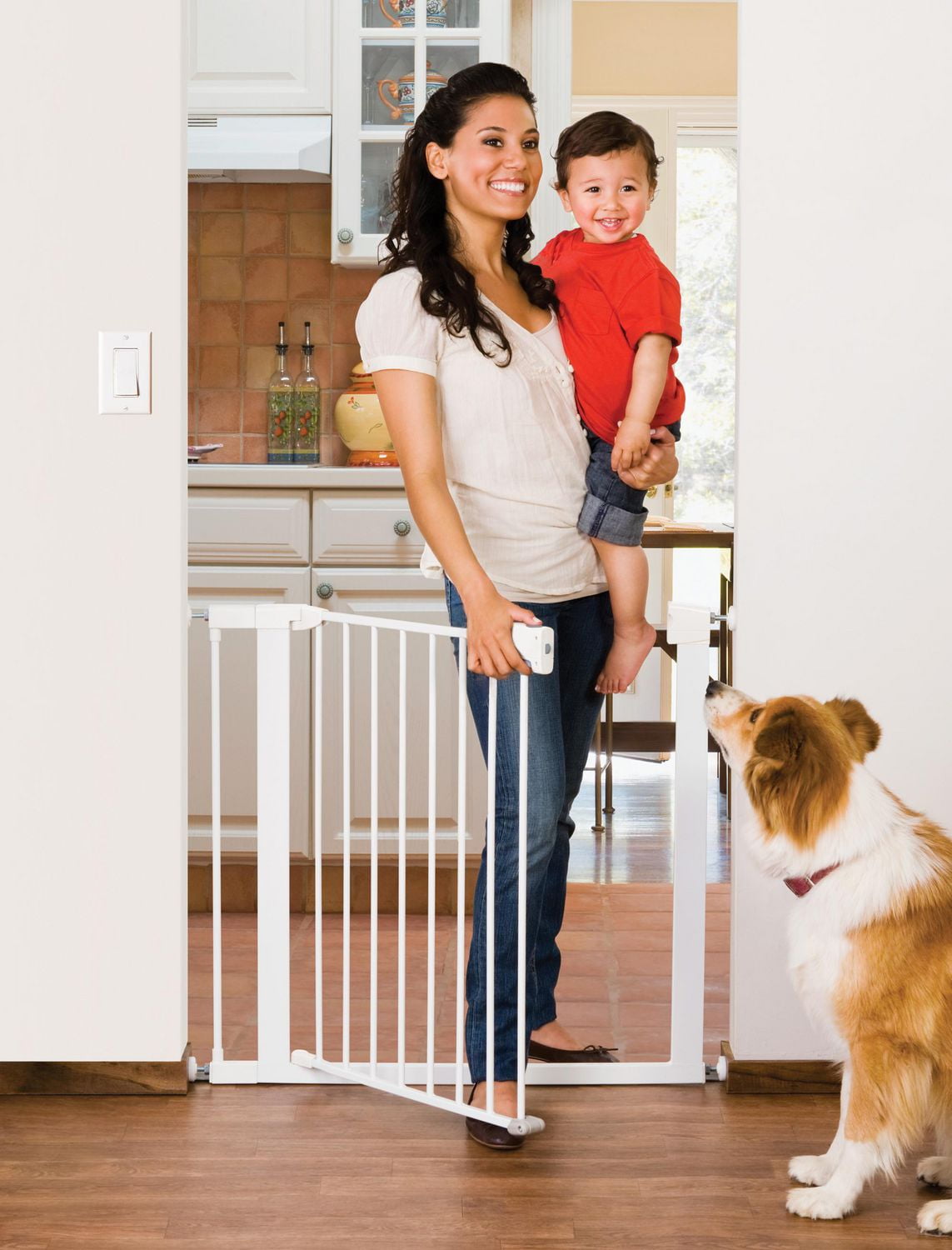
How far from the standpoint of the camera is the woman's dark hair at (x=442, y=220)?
180 cm

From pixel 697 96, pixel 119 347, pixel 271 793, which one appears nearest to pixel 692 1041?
pixel 271 793

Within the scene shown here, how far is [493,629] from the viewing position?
1760 millimetres

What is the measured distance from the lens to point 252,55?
335 cm

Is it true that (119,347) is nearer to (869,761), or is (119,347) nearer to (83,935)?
(83,935)

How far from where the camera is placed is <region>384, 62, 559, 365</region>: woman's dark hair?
1.80 m

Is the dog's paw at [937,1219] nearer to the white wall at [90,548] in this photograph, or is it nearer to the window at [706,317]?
the white wall at [90,548]

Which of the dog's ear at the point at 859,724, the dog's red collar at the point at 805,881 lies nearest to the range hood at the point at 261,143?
the dog's ear at the point at 859,724

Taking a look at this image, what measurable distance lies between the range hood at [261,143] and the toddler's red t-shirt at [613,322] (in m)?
1.61

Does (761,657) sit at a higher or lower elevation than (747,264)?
lower

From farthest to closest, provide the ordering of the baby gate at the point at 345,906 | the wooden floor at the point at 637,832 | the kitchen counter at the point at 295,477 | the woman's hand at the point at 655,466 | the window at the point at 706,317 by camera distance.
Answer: the window at the point at 706,317 < the wooden floor at the point at 637,832 < the kitchen counter at the point at 295,477 < the baby gate at the point at 345,906 < the woman's hand at the point at 655,466

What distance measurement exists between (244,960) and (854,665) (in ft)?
4.81

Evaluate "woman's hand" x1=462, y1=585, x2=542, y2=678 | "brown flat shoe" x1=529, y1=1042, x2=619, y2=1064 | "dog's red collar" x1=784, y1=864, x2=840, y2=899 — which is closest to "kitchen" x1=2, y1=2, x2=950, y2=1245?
"brown flat shoe" x1=529, y1=1042, x2=619, y2=1064

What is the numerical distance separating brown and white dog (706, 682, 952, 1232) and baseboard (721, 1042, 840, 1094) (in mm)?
376

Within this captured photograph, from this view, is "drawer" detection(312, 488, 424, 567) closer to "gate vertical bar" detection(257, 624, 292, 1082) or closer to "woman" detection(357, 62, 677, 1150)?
"gate vertical bar" detection(257, 624, 292, 1082)
